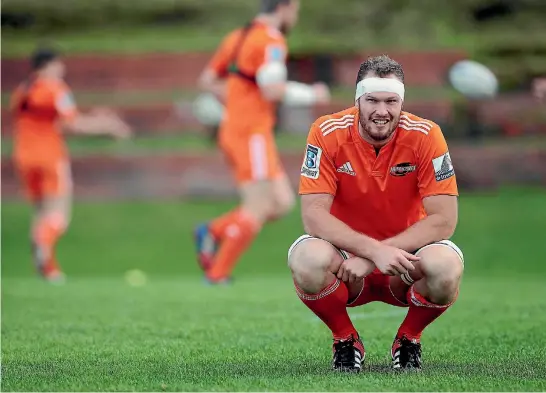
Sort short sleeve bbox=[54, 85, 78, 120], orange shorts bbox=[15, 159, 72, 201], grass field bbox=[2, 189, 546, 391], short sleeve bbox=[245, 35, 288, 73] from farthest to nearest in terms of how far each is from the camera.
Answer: orange shorts bbox=[15, 159, 72, 201]
short sleeve bbox=[54, 85, 78, 120]
short sleeve bbox=[245, 35, 288, 73]
grass field bbox=[2, 189, 546, 391]

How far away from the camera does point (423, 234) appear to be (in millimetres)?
5344

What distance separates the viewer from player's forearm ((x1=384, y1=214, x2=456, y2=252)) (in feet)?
17.5

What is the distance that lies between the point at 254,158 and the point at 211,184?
8.41 m

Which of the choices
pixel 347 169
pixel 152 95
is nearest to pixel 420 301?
pixel 347 169

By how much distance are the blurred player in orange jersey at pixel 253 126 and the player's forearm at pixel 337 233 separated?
16.3 feet

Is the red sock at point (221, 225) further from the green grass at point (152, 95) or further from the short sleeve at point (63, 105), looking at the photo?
the green grass at point (152, 95)

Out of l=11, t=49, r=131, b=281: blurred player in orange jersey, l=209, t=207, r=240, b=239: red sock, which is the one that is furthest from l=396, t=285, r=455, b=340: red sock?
l=11, t=49, r=131, b=281: blurred player in orange jersey

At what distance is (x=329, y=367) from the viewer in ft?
18.3

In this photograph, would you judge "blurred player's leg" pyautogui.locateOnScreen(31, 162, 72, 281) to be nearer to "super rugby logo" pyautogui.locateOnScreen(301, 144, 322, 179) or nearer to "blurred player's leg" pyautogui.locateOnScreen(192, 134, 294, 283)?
"blurred player's leg" pyautogui.locateOnScreen(192, 134, 294, 283)

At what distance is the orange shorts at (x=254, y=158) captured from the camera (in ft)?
34.4

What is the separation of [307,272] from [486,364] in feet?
3.31

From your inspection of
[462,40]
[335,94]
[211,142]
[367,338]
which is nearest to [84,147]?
[211,142]

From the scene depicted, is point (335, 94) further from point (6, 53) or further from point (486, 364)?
point (486, 364)

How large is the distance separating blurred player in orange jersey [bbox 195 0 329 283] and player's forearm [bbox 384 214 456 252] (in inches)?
199
